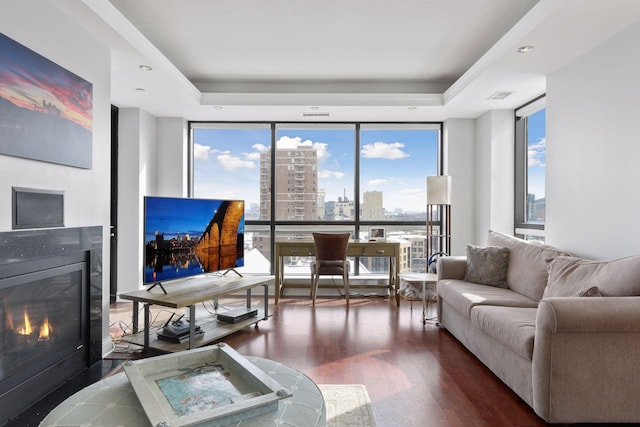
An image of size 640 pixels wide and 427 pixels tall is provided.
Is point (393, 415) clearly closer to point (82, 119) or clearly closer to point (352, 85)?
point (82, 119)

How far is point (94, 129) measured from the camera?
9.42 ft

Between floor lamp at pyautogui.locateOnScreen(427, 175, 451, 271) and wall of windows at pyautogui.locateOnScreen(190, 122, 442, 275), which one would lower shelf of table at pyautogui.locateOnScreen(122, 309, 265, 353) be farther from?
floor lamp at pyautogui.locateOnScreen(427, 175, 451, 271)

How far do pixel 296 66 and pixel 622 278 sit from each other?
11.0 feet

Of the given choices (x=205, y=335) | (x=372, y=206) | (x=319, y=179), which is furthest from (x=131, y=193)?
(x=372, y=206)

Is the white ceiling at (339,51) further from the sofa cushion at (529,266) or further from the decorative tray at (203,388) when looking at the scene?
the decorative tray at (203,388)

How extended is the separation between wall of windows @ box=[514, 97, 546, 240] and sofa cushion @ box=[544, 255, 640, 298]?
64.7 inches

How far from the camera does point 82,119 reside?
8.76ft

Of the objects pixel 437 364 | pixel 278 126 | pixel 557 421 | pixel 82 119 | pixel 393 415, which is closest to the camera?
pixel 557 421

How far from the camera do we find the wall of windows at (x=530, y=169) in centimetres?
429

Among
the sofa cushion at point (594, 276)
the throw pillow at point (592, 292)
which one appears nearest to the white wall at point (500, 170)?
the sofa cushion at point (594, 276)

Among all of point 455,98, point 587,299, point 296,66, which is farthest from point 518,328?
point 296,66

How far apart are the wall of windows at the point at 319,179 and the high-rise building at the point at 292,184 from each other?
1cm

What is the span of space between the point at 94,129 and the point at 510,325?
3111mm

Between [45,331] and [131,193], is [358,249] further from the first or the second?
[45,331]
